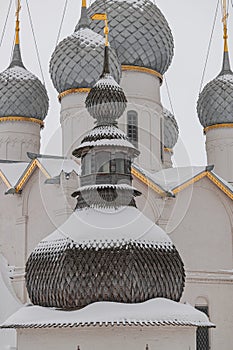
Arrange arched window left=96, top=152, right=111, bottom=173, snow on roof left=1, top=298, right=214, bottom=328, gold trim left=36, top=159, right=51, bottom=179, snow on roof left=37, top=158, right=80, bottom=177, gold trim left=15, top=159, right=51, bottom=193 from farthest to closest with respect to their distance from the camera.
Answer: gold trim left=15, top=159, right=51, bottom=193
gold trim left=36, top=159, right=51, bottom=179
snow on roof left=37, top=158, right=80, bottom=177
arched window left=96, top=152, right=111, bottom=173
snow on roof left=1, top=298, right=214, bottom=328

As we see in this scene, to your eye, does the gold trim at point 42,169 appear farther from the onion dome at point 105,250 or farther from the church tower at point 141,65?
the onion dome at point 105,250

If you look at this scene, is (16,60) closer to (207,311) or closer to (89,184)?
(207,311)

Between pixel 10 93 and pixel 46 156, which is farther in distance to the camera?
pixel 10 93

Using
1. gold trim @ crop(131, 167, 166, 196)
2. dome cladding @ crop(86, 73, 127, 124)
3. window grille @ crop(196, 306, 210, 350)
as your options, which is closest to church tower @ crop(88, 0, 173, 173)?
gold trim @ crop(131, 167, 166, 196)

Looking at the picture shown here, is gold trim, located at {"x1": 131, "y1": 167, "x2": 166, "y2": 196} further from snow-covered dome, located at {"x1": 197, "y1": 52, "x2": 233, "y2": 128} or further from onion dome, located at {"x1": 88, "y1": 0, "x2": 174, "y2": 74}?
snow-covered dome, located at {"x1": 197, "y1": 52, "x2": 233, "y2": 128}

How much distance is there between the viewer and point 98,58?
16.5m

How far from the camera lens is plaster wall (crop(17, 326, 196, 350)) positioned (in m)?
8.55

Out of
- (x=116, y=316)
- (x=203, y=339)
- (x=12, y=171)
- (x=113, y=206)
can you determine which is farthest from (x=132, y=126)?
(x=116, y=316)

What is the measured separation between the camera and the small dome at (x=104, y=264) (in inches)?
344

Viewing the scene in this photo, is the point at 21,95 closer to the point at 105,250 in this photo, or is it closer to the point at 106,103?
the point at 106,103

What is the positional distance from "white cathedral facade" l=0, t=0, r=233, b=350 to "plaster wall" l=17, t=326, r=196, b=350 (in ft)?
0.04

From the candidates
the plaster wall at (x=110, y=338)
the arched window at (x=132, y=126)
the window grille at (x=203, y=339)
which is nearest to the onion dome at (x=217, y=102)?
the arched window at (x=132, y=126)

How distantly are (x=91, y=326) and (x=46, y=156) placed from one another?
8.05 metres

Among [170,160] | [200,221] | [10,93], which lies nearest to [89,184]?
[200,221]
